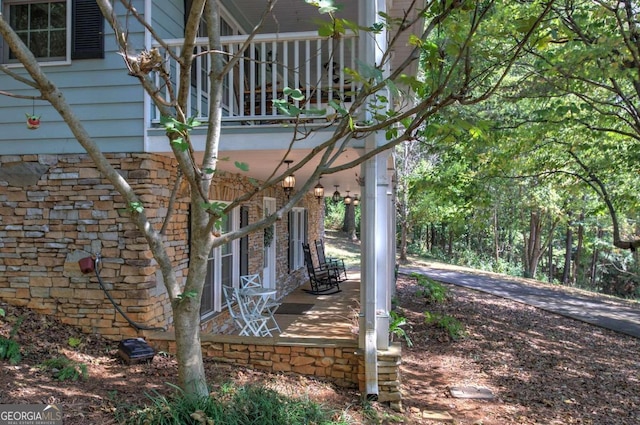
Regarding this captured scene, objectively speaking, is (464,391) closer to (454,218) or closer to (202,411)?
(202,411)

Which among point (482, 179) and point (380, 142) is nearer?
point (380, 142)

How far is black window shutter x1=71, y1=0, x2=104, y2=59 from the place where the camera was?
16.2 ft

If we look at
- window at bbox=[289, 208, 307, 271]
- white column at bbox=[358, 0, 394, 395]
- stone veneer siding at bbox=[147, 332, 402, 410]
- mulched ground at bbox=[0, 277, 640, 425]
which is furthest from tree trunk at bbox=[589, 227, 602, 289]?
stone veneer siding at bbox=[147, 332, 402, 410]

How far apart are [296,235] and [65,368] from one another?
7725mm

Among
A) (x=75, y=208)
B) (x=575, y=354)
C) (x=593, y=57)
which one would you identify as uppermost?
(x=593, y=57)

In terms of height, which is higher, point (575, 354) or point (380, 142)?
point (380, 142)

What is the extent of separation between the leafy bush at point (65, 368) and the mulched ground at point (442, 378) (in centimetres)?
6

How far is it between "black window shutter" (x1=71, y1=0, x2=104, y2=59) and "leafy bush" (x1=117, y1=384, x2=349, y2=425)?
3.75 m

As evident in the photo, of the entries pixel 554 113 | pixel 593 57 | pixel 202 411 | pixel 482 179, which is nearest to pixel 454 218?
pixel 482 179

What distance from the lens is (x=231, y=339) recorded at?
471 centimetres

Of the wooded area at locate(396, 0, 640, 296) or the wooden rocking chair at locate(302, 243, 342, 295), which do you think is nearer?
the wooded area at locate(396, 0, 640, 296)

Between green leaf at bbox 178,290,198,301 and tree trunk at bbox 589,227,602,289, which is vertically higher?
green leaf at bbox 178,290,198,301

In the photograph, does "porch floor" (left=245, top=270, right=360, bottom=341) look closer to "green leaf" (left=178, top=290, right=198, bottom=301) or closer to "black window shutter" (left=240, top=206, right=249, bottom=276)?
"black window shutter" (left=240, top=206, right=249, bottom=276)

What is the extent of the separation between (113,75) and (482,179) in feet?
25.9
